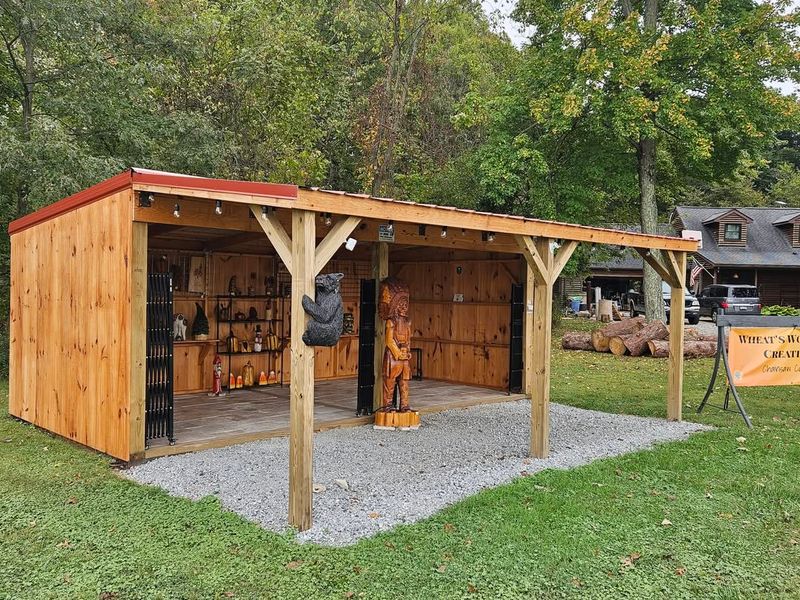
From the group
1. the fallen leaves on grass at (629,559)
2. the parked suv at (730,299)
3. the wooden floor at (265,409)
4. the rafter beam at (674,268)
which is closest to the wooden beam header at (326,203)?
the rafter beam at (674,268)

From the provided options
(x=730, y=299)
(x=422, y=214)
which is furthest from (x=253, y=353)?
(x=730, y=299)

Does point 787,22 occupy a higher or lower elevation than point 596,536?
higher

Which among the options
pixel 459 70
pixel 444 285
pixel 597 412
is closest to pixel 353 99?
pixel 459 70

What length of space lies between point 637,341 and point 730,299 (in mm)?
12112

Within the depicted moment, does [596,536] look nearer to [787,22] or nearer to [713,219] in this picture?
[787,22]

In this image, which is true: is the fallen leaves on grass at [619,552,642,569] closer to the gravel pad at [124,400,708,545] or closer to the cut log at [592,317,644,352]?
the gravel pad at [124,400,708,545]

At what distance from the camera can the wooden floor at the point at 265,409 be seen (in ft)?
22.2

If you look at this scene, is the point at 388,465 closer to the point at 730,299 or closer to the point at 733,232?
the point at 730,299

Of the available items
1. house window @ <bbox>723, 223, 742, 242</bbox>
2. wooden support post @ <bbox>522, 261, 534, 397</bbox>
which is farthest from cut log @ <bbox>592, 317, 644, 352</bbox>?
house window @ <bbox>723, 223, 742, 242</bbox>

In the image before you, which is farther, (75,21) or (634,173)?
(634,173)

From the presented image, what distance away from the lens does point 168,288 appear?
625cm

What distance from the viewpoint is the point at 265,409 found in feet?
27.6

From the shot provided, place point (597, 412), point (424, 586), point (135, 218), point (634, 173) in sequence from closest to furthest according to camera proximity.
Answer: point (424, 586) → point (135, 218) → point (597, 412) → point (634, 173)

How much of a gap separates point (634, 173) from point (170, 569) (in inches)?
728
